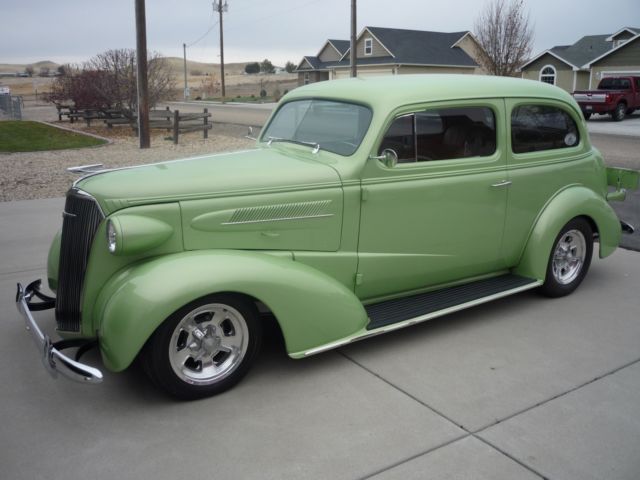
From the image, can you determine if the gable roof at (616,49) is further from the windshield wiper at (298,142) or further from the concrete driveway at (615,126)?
the windshield wiper at (298,142)

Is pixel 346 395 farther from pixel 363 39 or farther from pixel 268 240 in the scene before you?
pixel 363 39

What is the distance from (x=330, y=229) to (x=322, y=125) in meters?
0.98

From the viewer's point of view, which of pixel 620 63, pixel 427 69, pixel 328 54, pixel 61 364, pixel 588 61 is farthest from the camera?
pixel 328 54

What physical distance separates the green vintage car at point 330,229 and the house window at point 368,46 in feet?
141

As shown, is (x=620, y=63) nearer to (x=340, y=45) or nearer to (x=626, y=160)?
(x=626, y=160)

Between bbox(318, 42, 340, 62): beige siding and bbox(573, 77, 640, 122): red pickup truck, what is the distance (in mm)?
29195

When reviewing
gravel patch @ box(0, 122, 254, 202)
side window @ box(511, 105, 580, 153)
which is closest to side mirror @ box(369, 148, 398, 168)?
side window @ box(511, 105, 580, 153)

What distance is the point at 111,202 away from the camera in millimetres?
3484

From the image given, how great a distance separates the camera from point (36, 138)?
17.3m

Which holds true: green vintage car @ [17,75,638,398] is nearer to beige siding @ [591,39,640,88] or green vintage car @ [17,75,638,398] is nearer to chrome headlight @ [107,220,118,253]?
chrome headlight @ [107,220,118,253]

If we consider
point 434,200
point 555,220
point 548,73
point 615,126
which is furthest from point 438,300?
point 548,73

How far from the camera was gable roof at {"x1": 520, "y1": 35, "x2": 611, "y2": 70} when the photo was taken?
121 feet

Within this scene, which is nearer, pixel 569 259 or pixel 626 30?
pixel 569 259

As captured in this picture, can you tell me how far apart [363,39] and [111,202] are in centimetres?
4662
